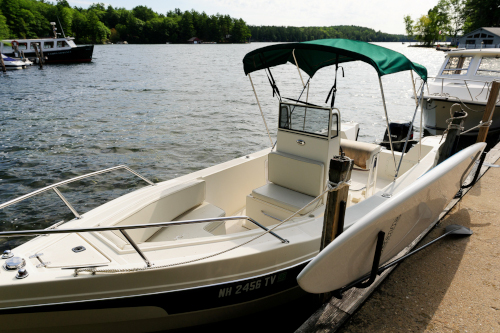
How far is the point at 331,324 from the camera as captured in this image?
2426 millimetres

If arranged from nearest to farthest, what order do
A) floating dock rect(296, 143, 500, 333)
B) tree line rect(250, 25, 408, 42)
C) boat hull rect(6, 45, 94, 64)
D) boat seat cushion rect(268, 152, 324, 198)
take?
floating dock rect(296, 143, 500, 333) < boat seat cushion rect(268, 152, 324, 198) < boat hull rect(6, 45, 94, 64) < tree line rect(250, 25, 408, 42)

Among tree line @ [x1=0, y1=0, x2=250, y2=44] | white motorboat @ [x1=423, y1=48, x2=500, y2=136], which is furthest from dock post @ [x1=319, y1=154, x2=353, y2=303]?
tree line @ [x1=0, y1=0, x2=250, y2=44]

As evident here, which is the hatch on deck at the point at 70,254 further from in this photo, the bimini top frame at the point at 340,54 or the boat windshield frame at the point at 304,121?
the bimini top frame at the point at 340,54

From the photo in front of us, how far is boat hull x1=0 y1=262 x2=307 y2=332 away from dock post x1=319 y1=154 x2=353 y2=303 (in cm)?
58

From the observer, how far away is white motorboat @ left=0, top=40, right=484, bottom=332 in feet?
7.81

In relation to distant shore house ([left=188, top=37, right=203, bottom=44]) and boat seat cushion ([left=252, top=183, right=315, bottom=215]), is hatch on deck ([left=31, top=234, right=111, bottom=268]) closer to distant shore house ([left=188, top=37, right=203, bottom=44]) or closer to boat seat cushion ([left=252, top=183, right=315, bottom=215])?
boat seat cushion ([left=252, top=183, right=315, bottom=215])

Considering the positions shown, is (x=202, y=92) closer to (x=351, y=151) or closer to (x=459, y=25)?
(x=351, y=151)

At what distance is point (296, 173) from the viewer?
400 centimetres

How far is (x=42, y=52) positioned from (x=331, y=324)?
141 ft

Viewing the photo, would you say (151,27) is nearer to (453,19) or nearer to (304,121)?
(453,19)

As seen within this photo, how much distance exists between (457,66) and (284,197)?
1173 cm

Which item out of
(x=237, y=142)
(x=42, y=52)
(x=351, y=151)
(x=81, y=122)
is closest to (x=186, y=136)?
(x=237, y=142)

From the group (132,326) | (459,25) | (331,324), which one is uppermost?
(459,25)

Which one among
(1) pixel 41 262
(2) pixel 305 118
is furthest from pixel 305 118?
(1) pixel 41 262
